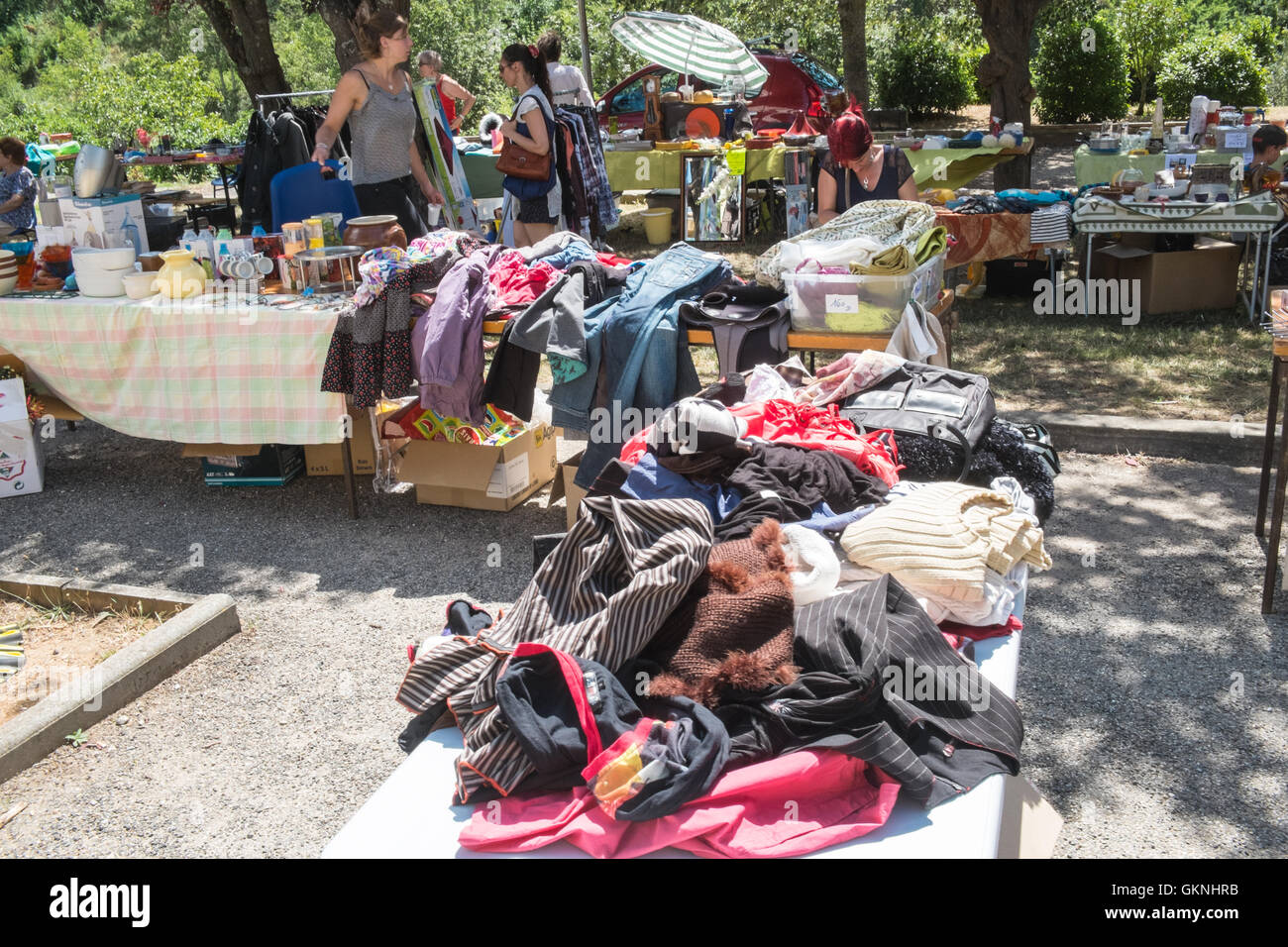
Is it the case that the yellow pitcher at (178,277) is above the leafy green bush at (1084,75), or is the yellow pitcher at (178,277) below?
below

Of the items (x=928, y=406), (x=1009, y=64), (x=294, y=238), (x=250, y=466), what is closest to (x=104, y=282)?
(x=294, y=238)

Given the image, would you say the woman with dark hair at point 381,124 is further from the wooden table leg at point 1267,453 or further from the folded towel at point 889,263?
the wooden table leg at point 1267,453

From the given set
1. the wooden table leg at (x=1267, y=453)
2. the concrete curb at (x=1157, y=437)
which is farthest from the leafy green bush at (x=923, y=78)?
the wooden table leg at (x=1267, y=453)

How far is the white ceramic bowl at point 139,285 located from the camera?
207 inches

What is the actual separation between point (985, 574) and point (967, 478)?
710mm

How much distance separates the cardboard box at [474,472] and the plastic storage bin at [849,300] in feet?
4.67

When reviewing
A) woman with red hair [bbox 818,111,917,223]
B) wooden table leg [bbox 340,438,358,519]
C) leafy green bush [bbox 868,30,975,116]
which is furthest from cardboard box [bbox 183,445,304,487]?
leafy green bush [bbox 868,30,975,116]

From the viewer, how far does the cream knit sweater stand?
2.79 m

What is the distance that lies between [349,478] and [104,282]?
154 cm

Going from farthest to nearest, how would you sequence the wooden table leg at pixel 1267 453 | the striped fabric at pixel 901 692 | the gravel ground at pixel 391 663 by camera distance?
the wooden table leg at pixel 1267 453 < the gravel ground at pixel 391 663 < the striped fabric at pixel 901 692

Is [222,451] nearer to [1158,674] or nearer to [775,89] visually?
[1158,674]

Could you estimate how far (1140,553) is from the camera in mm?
4410
